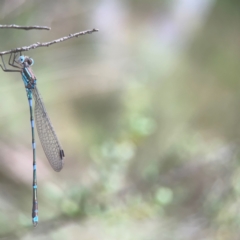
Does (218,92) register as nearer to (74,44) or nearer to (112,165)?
(74,44)

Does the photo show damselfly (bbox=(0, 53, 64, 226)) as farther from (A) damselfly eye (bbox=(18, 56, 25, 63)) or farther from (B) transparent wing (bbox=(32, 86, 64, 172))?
(A) damselfly eye (bbox=(18, 56, 25, 63))

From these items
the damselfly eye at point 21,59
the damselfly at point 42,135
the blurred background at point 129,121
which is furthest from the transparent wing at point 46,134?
the damselfly eye at point 21,59

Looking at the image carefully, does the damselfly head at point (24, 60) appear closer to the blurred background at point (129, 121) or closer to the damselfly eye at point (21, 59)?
the damselfly eye at point (21, 59)

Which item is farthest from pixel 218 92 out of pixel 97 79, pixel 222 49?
pixel 97 79

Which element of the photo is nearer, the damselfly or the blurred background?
the damselfly

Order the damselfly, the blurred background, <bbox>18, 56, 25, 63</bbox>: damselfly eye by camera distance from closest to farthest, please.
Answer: <bbox>18, 56, 25, 63</bbox>: damselfly eye → the damselfly → the blurred background

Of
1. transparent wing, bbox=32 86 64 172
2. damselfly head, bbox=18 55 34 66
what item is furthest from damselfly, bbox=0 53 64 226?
damselfly head, bbox=18 55 34 66

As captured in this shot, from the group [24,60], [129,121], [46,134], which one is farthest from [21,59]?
[129,121]

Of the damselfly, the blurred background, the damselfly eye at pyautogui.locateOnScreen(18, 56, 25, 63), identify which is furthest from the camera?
the blurred background
